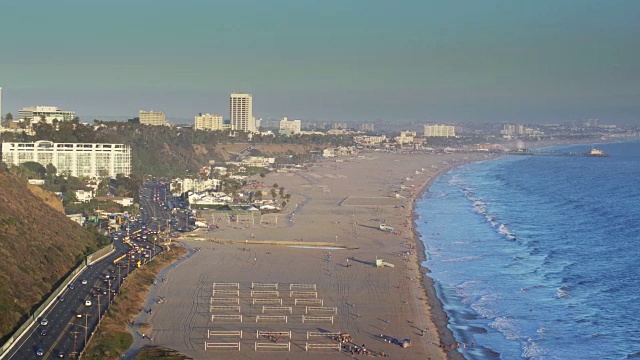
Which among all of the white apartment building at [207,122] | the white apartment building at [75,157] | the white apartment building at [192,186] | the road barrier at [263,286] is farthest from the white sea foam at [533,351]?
the white apartment building at [207,122]

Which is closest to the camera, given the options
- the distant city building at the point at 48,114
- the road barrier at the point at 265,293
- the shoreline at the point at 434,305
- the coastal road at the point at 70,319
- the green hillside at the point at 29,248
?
the coastal road at the point at 70,319

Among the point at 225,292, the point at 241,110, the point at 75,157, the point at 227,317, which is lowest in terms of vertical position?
the point at 227,317

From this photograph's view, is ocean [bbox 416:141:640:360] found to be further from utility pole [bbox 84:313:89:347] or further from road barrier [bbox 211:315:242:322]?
utility pole [bbox 84:313:89:347]

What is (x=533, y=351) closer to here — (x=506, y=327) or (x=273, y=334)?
(x=506, y=327)

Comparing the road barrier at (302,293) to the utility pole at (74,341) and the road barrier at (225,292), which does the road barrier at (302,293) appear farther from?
the utility pole at (74,341)

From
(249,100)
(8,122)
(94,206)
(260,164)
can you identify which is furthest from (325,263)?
(249,100)

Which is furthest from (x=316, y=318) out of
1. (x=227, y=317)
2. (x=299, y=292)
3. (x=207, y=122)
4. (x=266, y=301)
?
(x=207, y=122)
